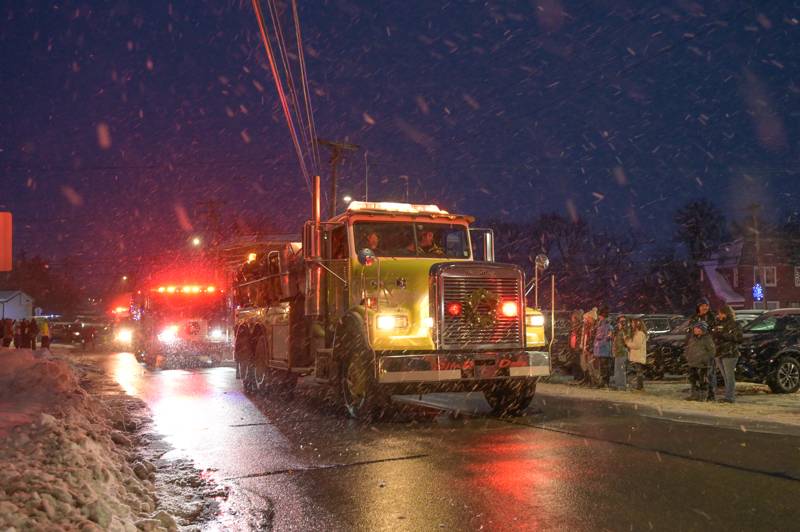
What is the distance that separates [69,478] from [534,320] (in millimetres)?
7620

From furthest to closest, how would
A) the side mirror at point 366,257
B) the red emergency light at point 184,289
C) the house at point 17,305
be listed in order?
the house at point 17,305 → the red emergency light at point 184,289 → the side mirror at point 366,257

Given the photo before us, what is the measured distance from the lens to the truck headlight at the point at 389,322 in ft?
35.4

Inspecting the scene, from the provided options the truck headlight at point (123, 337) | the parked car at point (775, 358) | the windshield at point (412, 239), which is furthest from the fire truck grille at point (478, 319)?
the truck headlight at point (123, 337)

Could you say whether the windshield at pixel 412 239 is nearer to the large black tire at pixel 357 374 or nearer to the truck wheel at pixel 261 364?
the large black tire at pixel 357 374

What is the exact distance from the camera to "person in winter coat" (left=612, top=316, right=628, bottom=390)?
15.6 metres

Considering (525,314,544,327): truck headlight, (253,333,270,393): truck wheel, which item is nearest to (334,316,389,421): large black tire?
(525,314,544,327): truck headlight

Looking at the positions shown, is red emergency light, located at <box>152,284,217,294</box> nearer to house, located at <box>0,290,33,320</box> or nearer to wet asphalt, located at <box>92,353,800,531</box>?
wet asphalt, located at <box>92,353,800,531</box>

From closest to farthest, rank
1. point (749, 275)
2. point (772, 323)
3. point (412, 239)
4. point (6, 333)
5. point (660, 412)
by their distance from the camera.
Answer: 1. point (660, 412)
2. point (412, 239)
3. point (772, 323)
4. point (6, 333)
5. point (749, 275)

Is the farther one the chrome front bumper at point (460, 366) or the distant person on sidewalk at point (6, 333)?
the distant person on sidewalk at point (6, 333)

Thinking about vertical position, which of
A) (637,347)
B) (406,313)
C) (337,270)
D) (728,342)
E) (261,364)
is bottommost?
(261,364)

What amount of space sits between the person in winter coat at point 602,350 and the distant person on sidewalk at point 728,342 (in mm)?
2725

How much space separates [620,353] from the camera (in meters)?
15.7

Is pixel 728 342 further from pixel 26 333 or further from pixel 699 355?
pixel 26 333

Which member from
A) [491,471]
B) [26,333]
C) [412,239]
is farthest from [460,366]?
[26,333]
